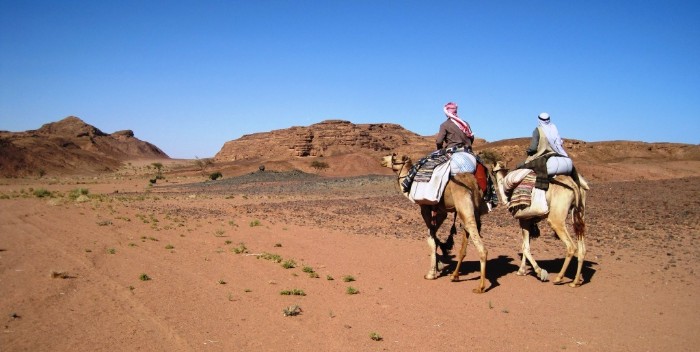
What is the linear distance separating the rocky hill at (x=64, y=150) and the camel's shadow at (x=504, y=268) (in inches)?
3102

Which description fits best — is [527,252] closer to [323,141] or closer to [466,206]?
[466,206]

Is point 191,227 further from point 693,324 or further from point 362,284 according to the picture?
point 693,324

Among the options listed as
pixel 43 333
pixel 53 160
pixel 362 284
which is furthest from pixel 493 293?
pixel 53 160

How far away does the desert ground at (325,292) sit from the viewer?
20.3 ft

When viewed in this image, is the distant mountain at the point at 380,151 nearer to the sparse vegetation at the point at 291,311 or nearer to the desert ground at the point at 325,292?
the desert ground at the point at 325,292

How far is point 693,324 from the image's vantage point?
6898mm

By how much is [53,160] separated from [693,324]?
359 feet

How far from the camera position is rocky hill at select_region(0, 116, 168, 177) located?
Result: 3250 inches

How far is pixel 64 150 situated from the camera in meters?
108

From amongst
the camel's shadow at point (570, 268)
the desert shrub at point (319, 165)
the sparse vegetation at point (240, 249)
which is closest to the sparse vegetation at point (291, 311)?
the sparse vegetation at point (240, 249)

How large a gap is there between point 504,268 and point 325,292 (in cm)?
422

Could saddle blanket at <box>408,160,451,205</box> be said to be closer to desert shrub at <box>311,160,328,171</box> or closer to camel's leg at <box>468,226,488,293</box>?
camel's leg at <box>468,226,488,293</box>

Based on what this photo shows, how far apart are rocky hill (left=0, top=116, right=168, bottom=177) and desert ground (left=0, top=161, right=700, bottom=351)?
74.2 m

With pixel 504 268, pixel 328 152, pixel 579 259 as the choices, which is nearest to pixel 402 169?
pixel 504 268
